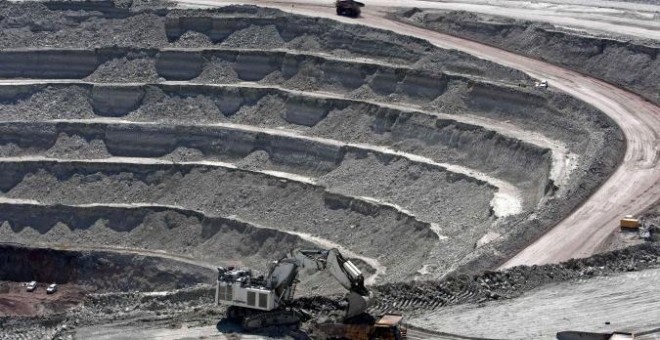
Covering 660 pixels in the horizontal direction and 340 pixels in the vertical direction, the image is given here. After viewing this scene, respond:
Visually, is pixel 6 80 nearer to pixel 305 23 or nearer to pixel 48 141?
pixel 48 141

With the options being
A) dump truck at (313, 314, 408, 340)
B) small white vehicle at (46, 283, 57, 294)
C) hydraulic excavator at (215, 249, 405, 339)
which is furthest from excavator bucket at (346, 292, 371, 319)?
small white vehicle at (46, 283, 57, 294)

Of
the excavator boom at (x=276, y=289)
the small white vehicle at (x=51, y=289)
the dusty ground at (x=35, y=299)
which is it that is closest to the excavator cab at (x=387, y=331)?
the excavator boom at (x=276, y=289)

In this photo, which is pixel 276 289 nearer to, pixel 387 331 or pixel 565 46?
pixel 387 331

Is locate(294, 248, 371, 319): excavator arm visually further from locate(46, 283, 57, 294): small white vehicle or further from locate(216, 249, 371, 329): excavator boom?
locate(46, 283, 57, 294): small white vehicle

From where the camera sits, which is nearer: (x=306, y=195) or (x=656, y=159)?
(x=656, y=159)

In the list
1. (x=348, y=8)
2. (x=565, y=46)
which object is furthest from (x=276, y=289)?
(x=348, y=8)

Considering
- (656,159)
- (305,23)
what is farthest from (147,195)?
(656,159)
